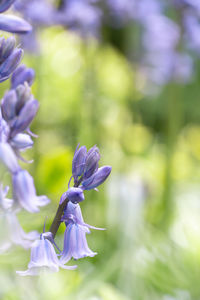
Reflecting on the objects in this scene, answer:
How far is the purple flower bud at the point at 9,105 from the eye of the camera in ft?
2.18

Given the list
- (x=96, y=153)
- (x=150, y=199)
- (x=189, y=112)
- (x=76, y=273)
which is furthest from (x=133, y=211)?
(x=189, y=112)

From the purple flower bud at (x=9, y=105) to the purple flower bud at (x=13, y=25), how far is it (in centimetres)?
11

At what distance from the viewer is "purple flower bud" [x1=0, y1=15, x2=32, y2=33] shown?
0.70m

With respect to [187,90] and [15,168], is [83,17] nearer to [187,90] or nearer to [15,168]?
[15,168]

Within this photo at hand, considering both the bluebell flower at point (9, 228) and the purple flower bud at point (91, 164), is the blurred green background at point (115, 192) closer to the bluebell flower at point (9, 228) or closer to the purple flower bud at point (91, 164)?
the bluebell flower at point (9, 228)

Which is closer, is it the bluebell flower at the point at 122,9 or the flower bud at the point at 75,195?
the flower bud at the point at 75,195

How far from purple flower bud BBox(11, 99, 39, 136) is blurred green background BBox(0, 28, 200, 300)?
0.94 feet

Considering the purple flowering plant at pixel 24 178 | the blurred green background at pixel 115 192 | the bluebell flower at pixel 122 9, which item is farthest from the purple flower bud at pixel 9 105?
the bluebell flower at pixel 122 9

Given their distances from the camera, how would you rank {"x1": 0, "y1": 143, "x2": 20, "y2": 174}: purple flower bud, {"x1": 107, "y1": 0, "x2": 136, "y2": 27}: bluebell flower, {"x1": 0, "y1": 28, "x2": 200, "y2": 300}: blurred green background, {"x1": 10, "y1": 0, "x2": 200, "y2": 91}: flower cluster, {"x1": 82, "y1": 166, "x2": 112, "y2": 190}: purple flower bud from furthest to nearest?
{"x1": 107, "y1": 0, "x2": 136, "y2": 27}: bluebell flower, {"x1": 10, "y1": 0, "x2": 200, "y2": 91}: flower cluster, {"x1": 0, "y1": 28, "x2": 200, "y2": 300}: blurred green background, {"x1": 82, "y1": 166, "x2": 112, "y2": 190}: purple flower bud, {"x1": 0, "y1": 143, "x2": 20, "y2": 174}: purple flower bud

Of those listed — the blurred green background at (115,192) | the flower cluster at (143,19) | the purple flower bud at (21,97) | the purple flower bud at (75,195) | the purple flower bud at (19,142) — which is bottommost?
the blurred green background at (115,192)

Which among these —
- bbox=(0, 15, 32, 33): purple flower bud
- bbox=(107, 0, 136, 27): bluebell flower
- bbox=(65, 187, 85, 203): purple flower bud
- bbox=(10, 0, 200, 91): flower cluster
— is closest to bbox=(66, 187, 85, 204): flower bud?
bbox=(65, 187, 85, 203): purple flower bud

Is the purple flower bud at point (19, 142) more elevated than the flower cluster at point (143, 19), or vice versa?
the purple flower bud at point (19, 142)

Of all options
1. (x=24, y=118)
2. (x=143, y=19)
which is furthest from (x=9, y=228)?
(x=143, y=19)

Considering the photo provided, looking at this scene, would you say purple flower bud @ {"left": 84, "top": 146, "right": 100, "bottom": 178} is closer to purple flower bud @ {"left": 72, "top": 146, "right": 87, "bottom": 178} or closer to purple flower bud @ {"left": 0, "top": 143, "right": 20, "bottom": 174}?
purple flower bud @ {"left": 72, "top": 146, "right": 87, "bottom": 178}
